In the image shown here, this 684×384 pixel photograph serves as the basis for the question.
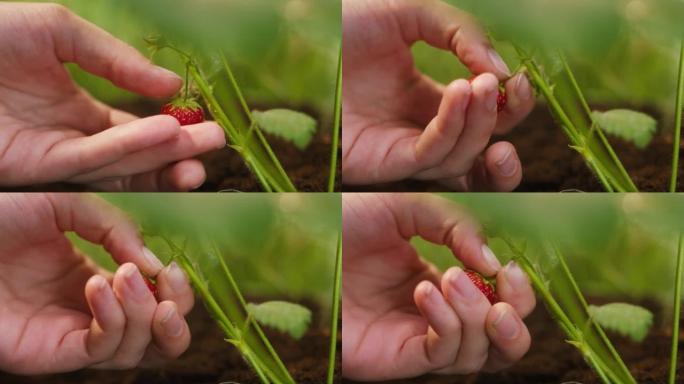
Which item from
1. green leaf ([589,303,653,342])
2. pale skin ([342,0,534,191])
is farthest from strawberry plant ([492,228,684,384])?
pale skin ([342,0,534,191])

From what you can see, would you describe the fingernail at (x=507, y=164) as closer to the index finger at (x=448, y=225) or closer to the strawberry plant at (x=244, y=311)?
the index finger at (x=448, y=225)

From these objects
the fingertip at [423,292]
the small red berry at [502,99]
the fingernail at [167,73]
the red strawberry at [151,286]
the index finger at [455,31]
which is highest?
the index finger at [455,31]

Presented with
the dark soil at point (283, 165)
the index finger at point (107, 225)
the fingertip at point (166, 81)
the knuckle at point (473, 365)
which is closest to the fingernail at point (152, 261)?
the index finger at point (107, 225)

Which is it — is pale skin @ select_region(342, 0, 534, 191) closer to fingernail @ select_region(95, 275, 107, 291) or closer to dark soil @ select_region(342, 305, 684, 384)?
dark soil @ select_region(342, 305, 684, 384)

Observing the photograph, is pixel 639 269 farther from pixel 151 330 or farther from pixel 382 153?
pixel 151 330

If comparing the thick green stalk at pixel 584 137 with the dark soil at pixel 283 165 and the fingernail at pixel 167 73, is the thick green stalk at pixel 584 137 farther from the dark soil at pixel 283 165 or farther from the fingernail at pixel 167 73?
the fingernail at pixel 167 73

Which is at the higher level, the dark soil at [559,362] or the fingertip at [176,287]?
the fingertip at [176,287]
